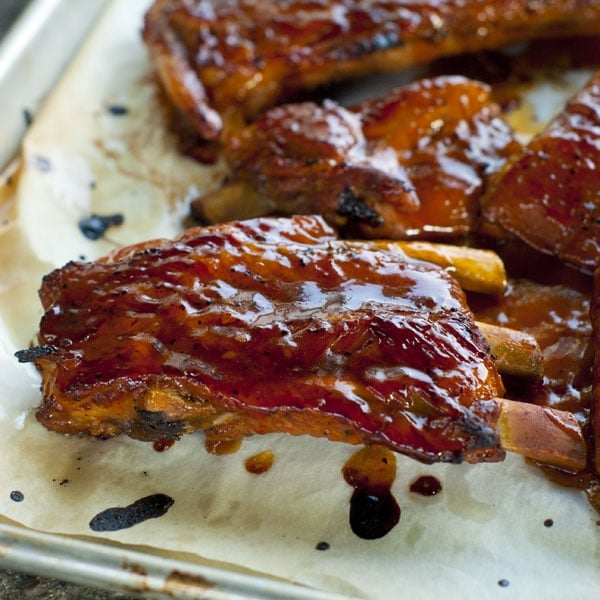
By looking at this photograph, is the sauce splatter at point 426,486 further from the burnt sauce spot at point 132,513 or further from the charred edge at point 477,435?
the burnt sauce spot at point 132,513

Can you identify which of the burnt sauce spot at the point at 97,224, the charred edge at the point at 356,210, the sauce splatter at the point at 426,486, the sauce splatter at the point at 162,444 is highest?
the burnt sauce spot at the point at 97,224

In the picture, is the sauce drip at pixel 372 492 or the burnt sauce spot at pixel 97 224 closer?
the sauce drip at pixel 372 492

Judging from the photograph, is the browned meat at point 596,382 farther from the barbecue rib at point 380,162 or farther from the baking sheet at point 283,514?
the barbecue rib at point 380,162

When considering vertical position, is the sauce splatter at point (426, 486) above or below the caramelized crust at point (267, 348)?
below

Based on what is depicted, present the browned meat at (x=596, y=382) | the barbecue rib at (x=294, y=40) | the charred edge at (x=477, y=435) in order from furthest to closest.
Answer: the barbecue rib at (x=294, y=40)
the browned meat at (x=596, y=382)
the charred edge at (x=477, y=435)

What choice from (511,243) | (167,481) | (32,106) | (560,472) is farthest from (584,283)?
(32,106)

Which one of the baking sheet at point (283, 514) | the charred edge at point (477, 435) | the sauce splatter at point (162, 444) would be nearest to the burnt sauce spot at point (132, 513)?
the baking sheet at point (283, 514)

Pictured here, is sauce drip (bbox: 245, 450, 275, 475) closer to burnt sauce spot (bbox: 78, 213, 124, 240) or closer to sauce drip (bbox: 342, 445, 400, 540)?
sauce drip (bbox: 342, 445, 400, 540)

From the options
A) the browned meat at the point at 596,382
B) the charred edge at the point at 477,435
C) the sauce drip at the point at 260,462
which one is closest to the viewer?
the charred edge at the point at 477,435
